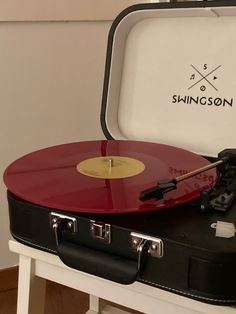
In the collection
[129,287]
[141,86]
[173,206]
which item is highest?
[141,86]

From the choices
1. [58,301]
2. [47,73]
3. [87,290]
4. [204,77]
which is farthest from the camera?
[58,301]

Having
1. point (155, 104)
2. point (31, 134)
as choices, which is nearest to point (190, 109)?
point (155, 104)

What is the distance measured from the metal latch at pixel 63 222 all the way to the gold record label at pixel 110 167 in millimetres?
91

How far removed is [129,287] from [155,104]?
1.47ft

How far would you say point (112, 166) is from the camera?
0.76m

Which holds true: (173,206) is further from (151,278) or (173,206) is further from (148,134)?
(148,134)

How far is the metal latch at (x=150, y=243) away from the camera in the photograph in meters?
0.58

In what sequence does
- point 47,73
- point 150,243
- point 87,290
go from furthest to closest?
point 47,73 < point 87,290 < point 150,243

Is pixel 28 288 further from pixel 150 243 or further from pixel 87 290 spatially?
pixel 150 243

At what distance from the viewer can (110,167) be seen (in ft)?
2.47

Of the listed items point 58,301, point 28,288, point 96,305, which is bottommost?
point 58,301

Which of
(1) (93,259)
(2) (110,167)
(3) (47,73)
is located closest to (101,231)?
(1) (93,259)

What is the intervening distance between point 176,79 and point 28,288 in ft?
1.58

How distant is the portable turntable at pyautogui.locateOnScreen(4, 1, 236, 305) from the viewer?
0.59 m
